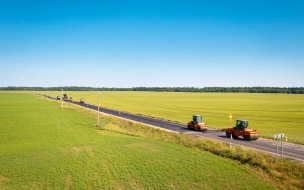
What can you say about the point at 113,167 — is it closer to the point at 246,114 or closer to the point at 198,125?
the point at 198,125

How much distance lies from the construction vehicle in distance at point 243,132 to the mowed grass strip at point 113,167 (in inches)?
370

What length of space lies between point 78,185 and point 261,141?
25343 mm

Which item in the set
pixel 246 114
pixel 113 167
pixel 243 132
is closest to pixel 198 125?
pixel 243 132

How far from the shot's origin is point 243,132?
34.3 meters

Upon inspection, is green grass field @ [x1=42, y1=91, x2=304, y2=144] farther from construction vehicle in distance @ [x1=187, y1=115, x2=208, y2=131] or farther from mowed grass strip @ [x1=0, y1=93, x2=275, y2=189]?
mowed grass strip @ [x1=0, y1=93, x2=275, y2=189]

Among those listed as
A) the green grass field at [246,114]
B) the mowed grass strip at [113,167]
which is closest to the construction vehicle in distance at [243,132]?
the green grass field at [246,114]

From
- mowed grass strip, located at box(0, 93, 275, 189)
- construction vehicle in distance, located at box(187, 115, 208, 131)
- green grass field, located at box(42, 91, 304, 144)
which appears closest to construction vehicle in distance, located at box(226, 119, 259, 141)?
green grass field, located at box(42, 91, 304, 144)

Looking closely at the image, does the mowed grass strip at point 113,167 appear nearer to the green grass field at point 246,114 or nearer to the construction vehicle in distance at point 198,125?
the construction vehicle in distance at point 198,125

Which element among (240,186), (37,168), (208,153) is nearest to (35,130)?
(37,168)

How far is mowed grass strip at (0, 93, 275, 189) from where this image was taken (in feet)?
64.0

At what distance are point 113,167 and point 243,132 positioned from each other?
20.0 metres

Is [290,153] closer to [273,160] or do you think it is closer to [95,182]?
[273,160]

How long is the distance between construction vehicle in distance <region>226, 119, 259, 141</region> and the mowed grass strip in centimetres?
940

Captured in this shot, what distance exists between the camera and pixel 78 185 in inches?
745
